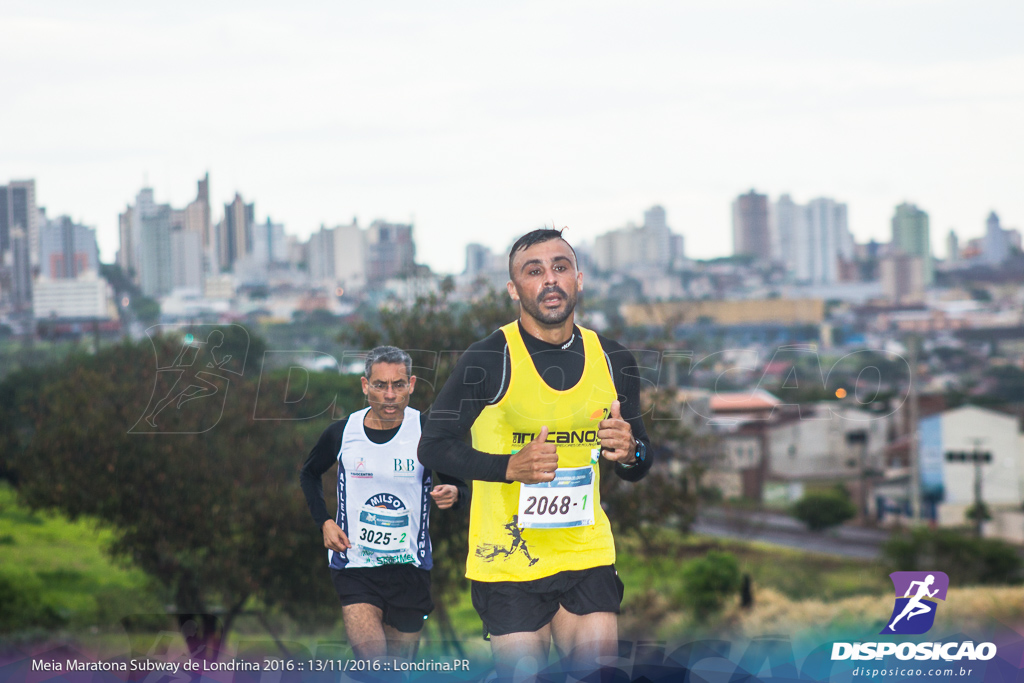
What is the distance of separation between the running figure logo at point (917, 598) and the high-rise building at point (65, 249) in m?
17.5

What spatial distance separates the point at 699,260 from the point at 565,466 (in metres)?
42.3

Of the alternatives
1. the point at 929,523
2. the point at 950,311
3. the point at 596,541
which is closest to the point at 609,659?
the point at 596,541

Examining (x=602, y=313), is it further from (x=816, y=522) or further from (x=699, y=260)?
(x=699, y=260)

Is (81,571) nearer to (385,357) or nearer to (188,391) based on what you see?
(188,391)

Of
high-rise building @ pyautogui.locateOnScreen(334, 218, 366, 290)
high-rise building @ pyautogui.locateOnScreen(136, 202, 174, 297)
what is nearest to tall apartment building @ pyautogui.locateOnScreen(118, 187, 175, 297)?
high-rise building @ pyautogui.locateOnScreen(136, 202, 174, 297)

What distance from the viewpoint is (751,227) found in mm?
51438

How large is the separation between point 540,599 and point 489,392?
0.83 m

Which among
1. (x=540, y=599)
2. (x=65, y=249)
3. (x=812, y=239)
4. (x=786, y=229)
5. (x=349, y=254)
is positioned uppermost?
(x=786, y=229)

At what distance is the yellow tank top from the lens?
3791 millimetres

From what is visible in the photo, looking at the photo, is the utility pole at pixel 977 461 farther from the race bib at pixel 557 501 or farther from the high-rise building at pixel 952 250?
the race bib at pixel 557 501

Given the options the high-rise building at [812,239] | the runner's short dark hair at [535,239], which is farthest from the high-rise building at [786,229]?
the runner's short dark hair at [535,239]

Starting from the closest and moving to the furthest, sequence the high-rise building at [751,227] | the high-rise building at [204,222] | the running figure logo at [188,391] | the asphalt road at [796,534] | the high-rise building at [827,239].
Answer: the running figure logo at [188,391] → the high-rise building at [204,222] → the asphalt road at [796,534] → the high-rise building at [751,227] → the high-rise building at [827,239]

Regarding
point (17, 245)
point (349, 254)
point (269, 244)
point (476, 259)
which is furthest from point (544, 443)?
point (269, 244)

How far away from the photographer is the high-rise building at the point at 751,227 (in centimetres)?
4944
